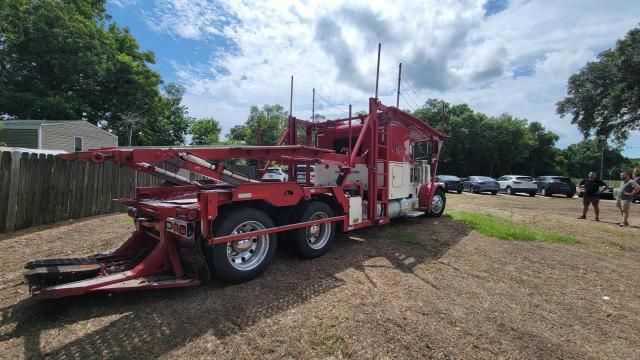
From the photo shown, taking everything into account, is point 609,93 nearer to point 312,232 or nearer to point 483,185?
point 483,185

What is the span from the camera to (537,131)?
161 ft

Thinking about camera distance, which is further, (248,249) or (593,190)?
(593,190)

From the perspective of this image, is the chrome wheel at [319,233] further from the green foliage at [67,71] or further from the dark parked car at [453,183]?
the green foliage at [67,71]

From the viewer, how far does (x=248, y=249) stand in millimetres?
4555

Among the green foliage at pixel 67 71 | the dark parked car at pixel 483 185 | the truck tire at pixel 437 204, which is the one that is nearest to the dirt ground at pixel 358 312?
the truck tire at pixel 437 204

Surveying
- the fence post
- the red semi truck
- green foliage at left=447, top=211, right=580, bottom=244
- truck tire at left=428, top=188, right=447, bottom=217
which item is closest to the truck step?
truck tire at left=428, top=188, right=447, bottom=217

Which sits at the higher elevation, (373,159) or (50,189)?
(373,159)

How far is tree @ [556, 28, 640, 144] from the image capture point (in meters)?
19.8

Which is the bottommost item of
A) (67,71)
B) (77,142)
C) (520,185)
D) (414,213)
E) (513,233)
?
(513,233)

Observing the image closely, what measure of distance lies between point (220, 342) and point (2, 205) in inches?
266

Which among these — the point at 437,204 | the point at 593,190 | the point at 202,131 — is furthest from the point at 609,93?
the point at 202,131

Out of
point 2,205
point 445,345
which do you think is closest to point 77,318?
point 445,345

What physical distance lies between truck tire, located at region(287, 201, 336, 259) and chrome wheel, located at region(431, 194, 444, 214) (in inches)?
186

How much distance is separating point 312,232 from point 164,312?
2.65m
